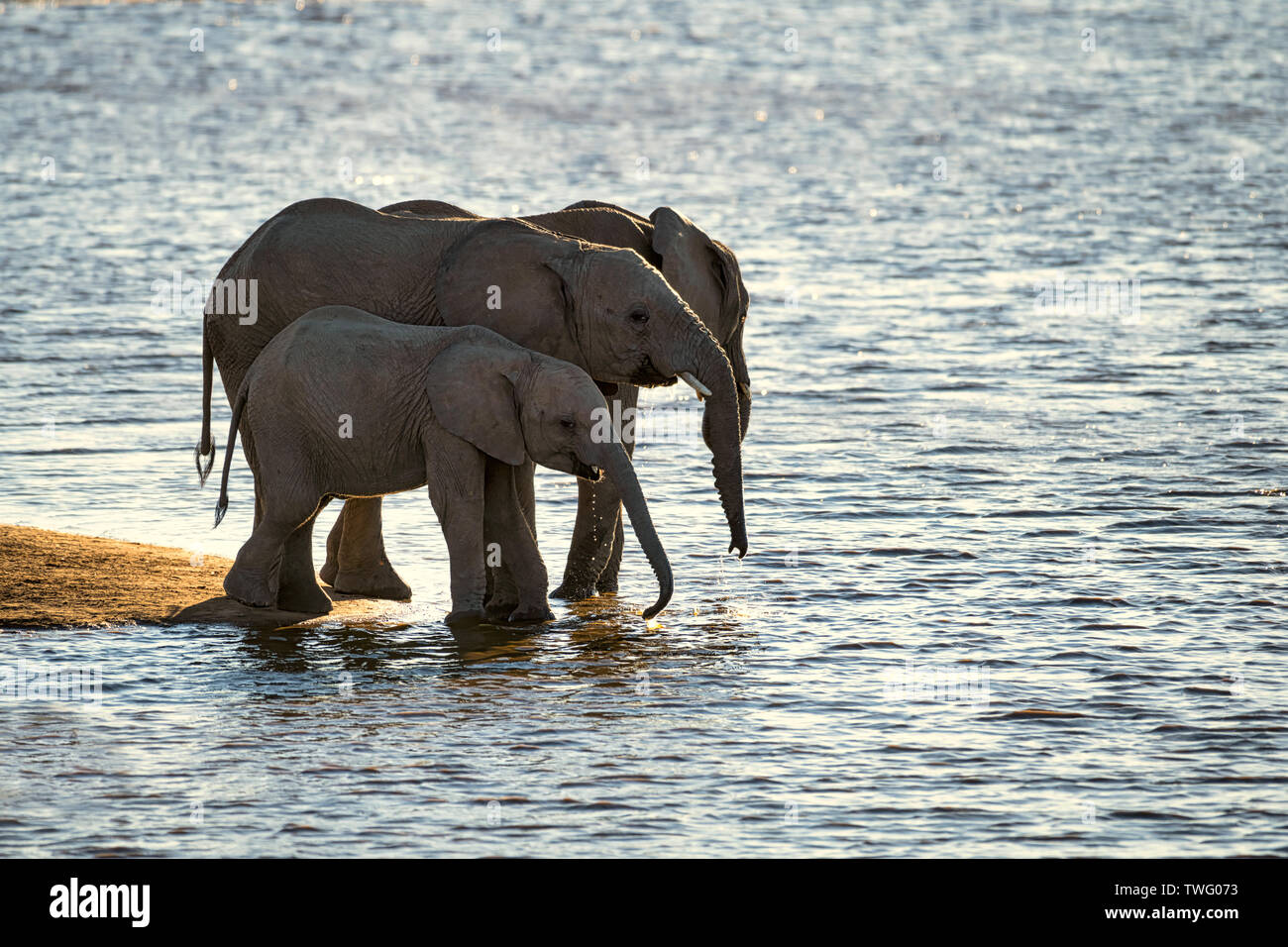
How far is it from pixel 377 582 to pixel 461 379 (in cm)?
169

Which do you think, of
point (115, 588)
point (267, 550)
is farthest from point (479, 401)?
point (115, 588)

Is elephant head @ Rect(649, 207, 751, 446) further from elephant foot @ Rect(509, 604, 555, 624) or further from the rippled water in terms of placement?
elephant foot @ Rect(509, 604, 555, 624)

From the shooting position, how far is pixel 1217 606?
11477 mm

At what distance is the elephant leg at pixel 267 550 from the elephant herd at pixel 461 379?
11 mm

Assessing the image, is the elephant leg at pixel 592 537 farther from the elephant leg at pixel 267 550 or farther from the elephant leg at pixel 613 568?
the elephant leg at pixel 267 550

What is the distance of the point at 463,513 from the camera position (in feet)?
35.8

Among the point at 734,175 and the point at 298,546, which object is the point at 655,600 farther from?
the point at 734,175

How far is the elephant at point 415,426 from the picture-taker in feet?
35.2

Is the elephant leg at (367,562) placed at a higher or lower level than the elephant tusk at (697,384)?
lower

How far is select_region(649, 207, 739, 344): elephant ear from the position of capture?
11898mm

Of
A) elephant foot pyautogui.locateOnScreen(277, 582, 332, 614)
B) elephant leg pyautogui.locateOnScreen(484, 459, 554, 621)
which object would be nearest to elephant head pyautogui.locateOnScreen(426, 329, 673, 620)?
elephant leg pyautogui.locateOnScreen(484, 459, 554, 621)

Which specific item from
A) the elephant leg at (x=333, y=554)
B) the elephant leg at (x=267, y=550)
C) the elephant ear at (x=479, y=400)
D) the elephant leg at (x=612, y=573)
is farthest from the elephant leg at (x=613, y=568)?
the elephant leg at (x=267, y=550)

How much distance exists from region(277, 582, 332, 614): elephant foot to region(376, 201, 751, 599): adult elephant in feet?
2.33
